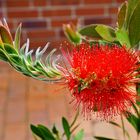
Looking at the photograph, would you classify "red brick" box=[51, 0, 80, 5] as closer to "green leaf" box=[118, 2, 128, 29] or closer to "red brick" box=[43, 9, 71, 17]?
"red brick" box=[43, 9, 71, 17]

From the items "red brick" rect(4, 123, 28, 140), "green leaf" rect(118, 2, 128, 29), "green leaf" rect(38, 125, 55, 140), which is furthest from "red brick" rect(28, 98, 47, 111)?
"green leaf" rect(118, 2, 128, 29)

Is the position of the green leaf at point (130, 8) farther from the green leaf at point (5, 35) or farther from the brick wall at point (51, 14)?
the brick wall at point (51, 14)

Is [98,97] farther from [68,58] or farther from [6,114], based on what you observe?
[6,114]

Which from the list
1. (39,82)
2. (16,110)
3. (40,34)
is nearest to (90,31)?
(16,110)

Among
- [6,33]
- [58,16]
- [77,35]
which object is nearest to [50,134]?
[77,35]

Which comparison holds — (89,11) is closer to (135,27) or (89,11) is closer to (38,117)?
(38,117)

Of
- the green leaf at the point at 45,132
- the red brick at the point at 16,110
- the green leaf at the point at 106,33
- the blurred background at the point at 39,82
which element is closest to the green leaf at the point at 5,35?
the green leaf at the point at 106,33
